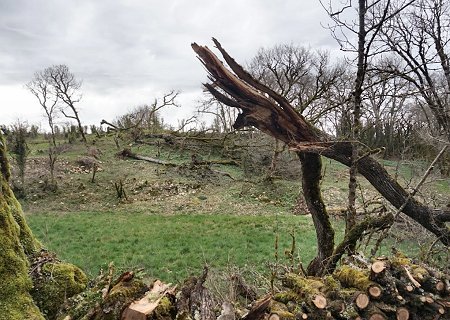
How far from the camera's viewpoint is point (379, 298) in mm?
3061

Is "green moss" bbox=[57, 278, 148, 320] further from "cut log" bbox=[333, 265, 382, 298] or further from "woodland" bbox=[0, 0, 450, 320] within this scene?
"cut log" bbox=[333, 265, 382, 298]

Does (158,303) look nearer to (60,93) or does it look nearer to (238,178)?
(238,178)

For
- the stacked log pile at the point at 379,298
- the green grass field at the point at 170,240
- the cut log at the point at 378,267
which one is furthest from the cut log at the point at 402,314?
the green grass field at the point at 170,240

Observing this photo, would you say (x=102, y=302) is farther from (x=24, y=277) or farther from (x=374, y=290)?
(x=374, y=290)

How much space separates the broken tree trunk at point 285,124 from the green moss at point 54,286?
299cm

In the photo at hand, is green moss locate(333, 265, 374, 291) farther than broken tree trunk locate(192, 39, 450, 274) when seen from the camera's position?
No

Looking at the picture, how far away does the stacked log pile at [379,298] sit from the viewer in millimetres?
3010

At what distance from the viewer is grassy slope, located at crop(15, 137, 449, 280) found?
32.6 feet

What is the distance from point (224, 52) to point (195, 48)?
405 millimetres

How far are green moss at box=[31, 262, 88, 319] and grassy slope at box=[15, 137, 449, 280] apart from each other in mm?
2850

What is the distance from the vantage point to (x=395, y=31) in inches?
514

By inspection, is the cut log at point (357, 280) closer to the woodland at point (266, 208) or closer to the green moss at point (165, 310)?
the woodland at point (266, 208)

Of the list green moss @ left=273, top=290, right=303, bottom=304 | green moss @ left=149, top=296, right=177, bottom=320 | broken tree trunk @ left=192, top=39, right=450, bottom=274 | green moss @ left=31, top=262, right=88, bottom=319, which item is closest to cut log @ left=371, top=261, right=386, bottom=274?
green moss @ left=273, top=290, right=303, bottom=304

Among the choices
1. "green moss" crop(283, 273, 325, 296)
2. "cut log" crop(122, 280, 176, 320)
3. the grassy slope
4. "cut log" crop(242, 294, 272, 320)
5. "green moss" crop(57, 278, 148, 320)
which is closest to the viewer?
"cut log" crop(122, 280, 176, 320)
